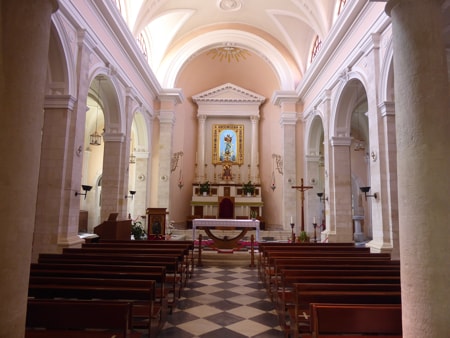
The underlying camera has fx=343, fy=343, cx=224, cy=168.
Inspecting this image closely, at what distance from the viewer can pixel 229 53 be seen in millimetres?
16781

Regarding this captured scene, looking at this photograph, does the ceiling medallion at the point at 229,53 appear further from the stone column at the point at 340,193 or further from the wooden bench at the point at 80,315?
the wooden bench at the point at 80,315

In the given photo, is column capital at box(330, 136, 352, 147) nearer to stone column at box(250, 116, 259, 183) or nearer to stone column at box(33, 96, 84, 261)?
stone column at box(250, 116, 259, 183)

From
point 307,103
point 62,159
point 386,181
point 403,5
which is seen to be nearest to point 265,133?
point 307,103

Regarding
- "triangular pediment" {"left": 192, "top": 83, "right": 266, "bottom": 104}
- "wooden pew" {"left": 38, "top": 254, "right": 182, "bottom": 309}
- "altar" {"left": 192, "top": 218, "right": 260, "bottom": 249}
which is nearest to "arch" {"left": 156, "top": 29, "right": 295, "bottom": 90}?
"triangular pediment" {"left": 192, "top": 83, "right": 266, "bottom": 104}

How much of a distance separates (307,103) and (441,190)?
479 inches

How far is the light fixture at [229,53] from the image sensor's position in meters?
16.4

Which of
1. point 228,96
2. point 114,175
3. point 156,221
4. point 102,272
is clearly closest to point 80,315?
point 102,272

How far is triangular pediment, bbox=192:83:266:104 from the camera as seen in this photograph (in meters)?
17.1

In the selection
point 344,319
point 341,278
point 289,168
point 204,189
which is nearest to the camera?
point 344,319

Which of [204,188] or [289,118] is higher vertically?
[289,118]

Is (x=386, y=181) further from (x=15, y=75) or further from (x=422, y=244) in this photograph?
(x=15, y=75)

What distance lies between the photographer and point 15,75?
2471 mm

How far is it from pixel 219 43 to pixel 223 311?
12.9m

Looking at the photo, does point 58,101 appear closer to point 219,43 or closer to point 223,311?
point 223,311
